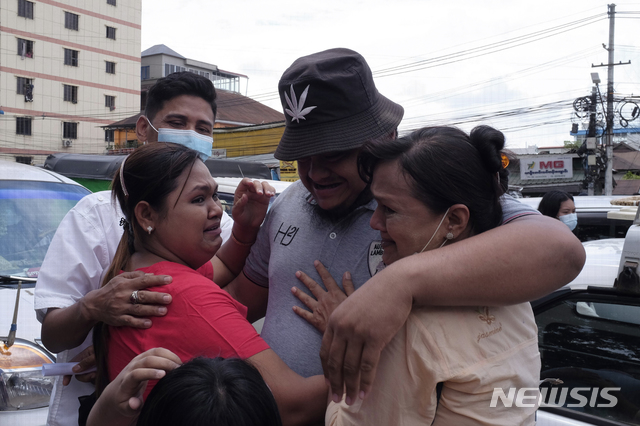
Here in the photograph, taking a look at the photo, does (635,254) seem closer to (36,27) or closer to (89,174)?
(89,174)

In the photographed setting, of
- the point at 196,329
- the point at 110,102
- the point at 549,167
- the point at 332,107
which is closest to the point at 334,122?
the point at 332,107

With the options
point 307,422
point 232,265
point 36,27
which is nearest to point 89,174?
point 232,265

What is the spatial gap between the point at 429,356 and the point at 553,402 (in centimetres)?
152

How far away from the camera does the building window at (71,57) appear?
121ft

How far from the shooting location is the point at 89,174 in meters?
14.5

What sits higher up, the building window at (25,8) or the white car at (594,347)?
the building window at (25,8)

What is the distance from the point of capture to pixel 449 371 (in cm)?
106

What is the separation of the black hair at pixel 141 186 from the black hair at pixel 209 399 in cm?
52

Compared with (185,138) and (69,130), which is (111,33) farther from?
(185,138)

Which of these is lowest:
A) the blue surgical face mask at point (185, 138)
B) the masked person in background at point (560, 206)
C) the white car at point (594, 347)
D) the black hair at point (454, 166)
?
the white car at point (594, 347)

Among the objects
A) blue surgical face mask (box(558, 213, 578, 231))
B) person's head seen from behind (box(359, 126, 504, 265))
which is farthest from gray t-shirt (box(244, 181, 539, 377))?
blue surgical face mask (box(558, 213, 578, 231))

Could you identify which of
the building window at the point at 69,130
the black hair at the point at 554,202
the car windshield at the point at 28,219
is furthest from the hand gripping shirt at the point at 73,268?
the building window at the point at 69,130

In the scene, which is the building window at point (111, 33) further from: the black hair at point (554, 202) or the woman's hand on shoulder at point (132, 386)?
the woman's hand on shoulder at point (132, 386)

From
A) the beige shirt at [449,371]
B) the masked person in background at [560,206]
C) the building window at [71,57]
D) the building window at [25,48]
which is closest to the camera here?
the beige shirt at [449,371]
